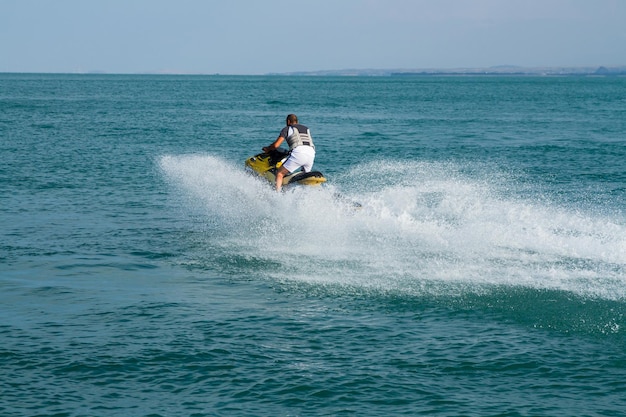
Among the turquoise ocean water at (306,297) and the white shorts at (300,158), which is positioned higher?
the white shorts at (300,158)

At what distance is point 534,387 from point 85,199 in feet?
54.8

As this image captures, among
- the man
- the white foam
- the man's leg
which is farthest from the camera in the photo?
the man's leg

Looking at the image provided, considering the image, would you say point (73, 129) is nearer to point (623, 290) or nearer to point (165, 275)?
point (165, 275)

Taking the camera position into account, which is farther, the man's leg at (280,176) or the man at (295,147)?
the man's leg at (280,176)

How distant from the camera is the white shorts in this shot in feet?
59.0

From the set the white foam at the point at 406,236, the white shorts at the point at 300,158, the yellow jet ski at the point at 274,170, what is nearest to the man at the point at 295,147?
the white shorts at the point at 300,158

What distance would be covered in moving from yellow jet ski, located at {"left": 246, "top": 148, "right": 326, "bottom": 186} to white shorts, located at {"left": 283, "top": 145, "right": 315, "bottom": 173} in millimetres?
166

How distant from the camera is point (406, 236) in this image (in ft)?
55.4

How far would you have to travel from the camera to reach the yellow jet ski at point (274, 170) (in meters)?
18.1

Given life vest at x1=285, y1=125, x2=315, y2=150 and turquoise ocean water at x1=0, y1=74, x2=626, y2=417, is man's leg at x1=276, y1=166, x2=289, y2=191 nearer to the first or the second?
turquoise ocean water at x1=0, y1=74, x2=626, y2=417

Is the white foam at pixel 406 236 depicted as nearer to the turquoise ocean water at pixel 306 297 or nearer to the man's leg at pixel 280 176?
the turquoise ocean water at pixel 306 297

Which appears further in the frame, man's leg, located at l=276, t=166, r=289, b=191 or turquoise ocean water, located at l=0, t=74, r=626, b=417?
man's leg, located at l=276, t=166, r=289, b=191

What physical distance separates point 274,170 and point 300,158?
89 cm

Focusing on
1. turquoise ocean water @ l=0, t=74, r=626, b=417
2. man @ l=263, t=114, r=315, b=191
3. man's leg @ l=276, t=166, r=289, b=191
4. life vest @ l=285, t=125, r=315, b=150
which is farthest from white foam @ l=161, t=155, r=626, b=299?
life vest @ l=285, t=125, r=315, b=150
